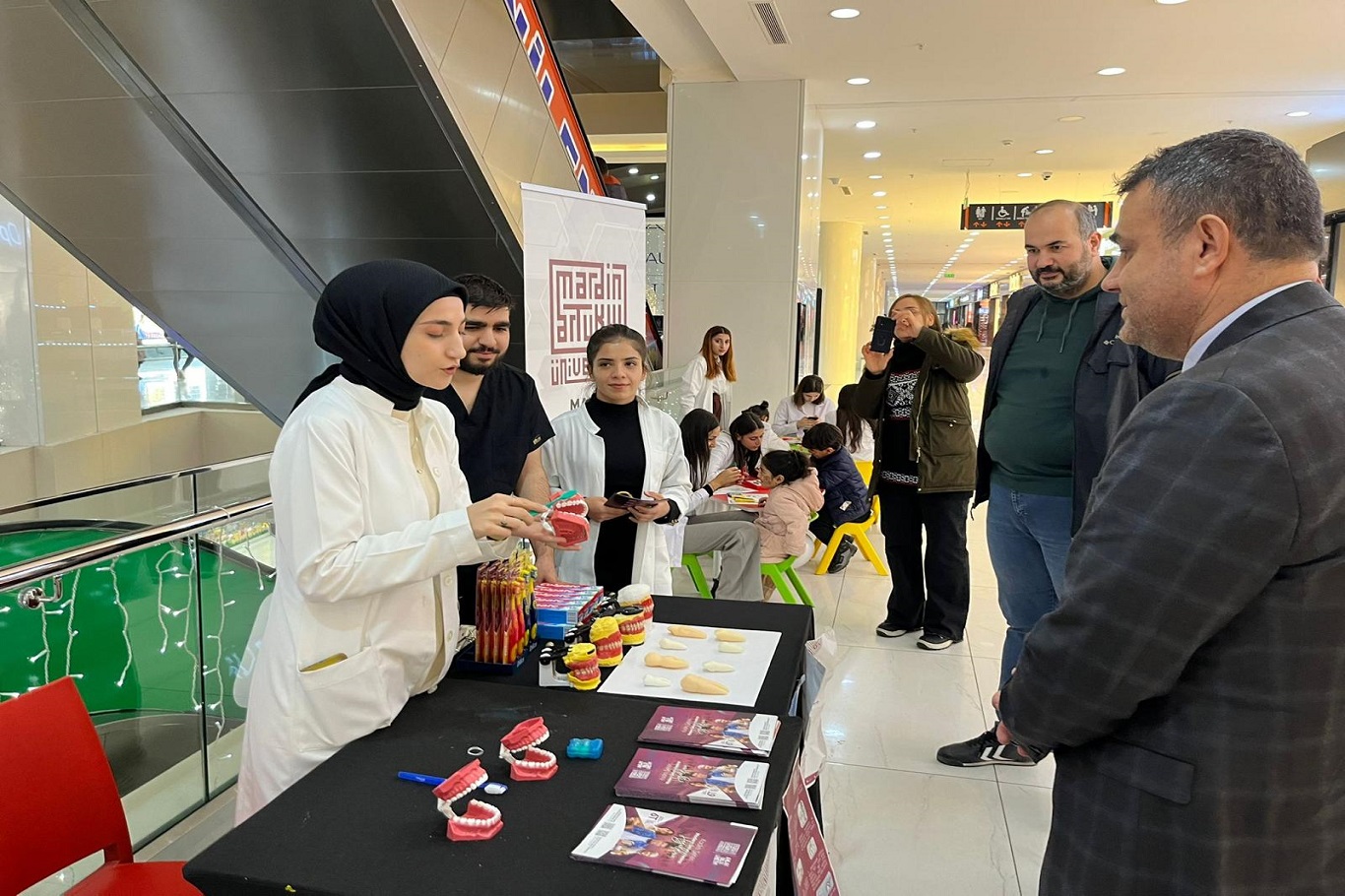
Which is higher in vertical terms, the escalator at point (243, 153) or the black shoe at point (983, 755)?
the escalator at point (243, 153)

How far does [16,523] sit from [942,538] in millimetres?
4773

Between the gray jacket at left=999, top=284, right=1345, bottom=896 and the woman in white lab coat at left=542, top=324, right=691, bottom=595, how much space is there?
1.75 metres

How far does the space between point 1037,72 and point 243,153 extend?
19.0 feet

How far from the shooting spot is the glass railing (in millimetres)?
2451

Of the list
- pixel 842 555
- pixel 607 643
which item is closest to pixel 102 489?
pixel 607 643

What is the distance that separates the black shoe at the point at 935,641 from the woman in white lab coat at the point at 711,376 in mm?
2672

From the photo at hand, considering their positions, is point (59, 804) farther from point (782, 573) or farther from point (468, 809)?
point (782, 573)

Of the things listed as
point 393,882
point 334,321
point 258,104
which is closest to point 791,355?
point 258,104

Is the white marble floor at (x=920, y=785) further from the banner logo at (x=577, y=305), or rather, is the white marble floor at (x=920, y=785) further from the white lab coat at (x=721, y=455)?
the banner logo at (x=577, y=305)

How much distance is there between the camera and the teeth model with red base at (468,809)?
1.22m

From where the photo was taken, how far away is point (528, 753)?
1.41m

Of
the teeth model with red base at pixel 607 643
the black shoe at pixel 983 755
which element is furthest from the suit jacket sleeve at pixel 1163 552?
the black shoe at pixel 983 755

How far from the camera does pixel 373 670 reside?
1.52m

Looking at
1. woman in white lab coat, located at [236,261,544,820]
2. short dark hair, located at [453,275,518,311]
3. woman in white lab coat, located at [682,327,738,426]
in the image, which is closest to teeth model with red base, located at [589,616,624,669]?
woman in white lab coat, located at [236,261,544,820]
